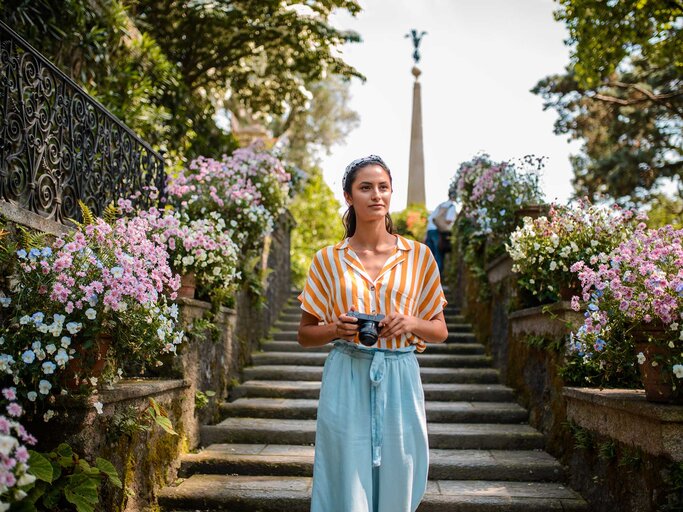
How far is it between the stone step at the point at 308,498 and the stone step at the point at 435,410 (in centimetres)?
121

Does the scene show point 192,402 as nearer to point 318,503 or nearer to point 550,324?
point 550,324

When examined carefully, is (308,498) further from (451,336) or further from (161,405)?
(451,336)

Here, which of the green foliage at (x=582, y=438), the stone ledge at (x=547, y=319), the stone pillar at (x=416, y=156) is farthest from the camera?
the stone pillar at (x=416, y=156)

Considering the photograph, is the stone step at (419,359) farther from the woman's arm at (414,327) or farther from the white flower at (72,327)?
the woman's arm at (414,327)

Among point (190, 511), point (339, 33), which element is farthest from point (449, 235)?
point (190, 511)

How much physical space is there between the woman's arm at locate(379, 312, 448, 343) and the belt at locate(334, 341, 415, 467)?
0.09 m

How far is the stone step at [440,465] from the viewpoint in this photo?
476cm

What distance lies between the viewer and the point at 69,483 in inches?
121

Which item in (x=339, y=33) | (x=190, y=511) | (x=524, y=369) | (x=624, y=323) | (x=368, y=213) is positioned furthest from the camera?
(x=339, y=33)

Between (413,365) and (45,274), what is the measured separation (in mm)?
1887

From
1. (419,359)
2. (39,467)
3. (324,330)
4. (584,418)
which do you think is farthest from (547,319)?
(39,467)

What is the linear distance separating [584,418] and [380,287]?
8.79 ft

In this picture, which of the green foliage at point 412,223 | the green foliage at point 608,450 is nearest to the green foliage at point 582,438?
the green foliage at point 608,450

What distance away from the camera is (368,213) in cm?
232
